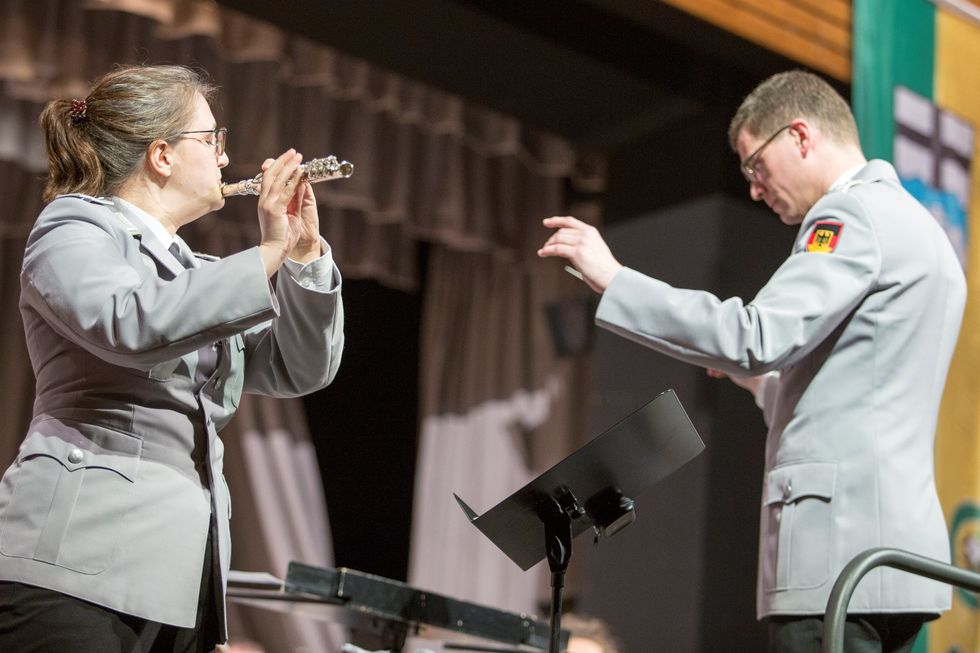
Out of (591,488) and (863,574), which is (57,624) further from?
(863,574)

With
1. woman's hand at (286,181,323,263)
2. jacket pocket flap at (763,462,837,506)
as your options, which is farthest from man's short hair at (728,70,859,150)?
woman's hand at (286,181,323,263)

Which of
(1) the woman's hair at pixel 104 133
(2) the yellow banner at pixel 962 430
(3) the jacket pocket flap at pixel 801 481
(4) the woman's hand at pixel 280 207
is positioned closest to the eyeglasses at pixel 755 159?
(3) the jacket pocket flap at pixel 801 481

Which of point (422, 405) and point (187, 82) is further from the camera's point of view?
point (422, 405)

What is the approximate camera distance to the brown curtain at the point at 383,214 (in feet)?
13.2

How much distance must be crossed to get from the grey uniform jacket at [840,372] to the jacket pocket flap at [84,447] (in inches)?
32.2

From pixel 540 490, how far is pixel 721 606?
227cm

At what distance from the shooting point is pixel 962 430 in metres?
3.93

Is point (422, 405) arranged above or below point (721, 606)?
above

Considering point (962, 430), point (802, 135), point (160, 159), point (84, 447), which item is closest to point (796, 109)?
point (802, 135)

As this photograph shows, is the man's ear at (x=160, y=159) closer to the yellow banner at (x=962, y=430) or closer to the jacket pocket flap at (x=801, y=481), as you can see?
the jacket pocket flap at (x=801, y=481)

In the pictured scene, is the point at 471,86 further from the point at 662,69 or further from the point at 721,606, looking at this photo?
the point at 721,606

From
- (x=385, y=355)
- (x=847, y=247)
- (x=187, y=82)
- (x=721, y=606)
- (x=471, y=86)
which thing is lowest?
(x=721, y=606)

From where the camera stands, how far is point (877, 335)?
1.97m

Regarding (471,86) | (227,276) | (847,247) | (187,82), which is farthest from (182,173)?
(471,86)
